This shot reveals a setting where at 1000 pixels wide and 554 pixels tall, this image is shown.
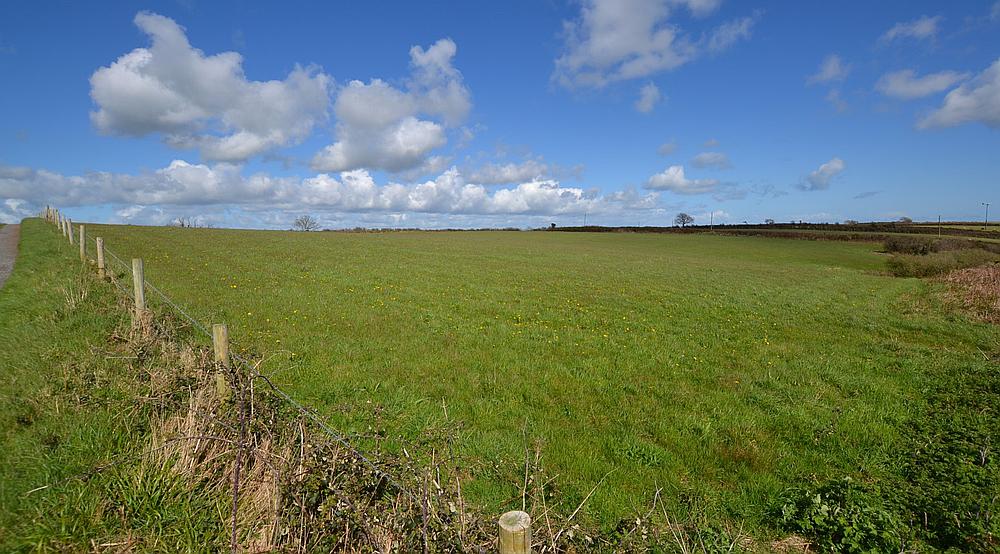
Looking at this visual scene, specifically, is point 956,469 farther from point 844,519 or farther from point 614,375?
point 614,375

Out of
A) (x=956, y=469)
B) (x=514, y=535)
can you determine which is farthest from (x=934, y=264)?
(x=514, y=535)

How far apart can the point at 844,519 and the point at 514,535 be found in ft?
14.4

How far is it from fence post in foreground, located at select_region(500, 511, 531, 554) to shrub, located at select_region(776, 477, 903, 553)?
13.5 ft

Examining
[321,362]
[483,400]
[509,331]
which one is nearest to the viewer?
[483,400]

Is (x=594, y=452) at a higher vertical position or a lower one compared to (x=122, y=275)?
lower

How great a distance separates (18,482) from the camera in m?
4.46

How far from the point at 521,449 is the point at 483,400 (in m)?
1.62

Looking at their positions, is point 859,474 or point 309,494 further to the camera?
point 859,474

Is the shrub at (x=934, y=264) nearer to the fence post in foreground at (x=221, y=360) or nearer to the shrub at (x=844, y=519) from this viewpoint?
the shrub at (x=844, y=519)

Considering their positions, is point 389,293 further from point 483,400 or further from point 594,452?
point 594,452

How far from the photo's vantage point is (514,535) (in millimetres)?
2297

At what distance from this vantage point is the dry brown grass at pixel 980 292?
669 inches

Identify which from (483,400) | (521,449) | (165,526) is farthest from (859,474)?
(165,526)

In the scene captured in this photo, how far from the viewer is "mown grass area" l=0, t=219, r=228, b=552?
3.85 meters
